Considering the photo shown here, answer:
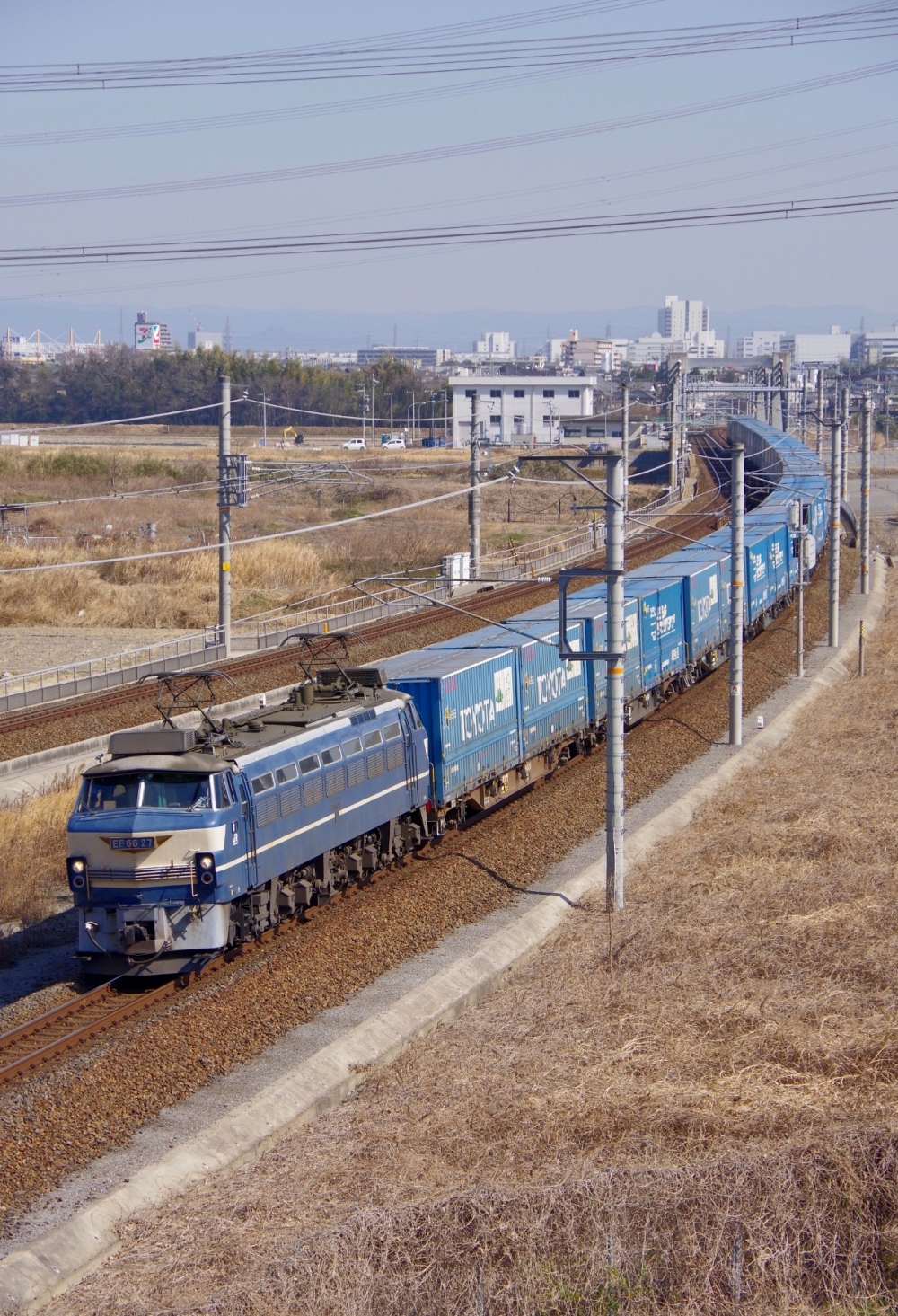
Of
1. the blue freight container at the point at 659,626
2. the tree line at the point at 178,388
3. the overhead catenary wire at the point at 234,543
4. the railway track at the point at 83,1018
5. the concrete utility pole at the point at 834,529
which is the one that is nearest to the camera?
the railway track at the point at 83,1018

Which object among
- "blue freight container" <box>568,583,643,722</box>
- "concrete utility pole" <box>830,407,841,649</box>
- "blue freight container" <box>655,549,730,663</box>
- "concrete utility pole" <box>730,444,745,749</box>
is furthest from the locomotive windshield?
"concrete utility pole" <box>830,407,841,649</box>

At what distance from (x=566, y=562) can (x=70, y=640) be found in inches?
809

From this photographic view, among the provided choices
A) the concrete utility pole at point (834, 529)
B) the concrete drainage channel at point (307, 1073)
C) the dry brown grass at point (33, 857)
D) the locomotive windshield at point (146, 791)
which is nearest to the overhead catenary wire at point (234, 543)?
Answer: the dry brown grass at point (33, 857)

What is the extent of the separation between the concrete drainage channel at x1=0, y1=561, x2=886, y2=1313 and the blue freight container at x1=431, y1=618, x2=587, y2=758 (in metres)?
3.02

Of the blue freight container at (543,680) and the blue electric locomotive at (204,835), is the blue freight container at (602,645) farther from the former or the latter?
the blue electric locomotive at (204,835)

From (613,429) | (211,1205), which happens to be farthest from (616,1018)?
(613,429)

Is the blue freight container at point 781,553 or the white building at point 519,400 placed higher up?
the white building at point 519,400

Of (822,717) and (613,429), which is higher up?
(613,429)

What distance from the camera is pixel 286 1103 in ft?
40.4

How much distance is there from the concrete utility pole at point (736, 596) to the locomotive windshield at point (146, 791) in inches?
568

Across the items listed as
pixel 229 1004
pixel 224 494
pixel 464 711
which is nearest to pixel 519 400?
pixel 224 494

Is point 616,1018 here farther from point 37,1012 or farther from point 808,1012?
point 37,1012

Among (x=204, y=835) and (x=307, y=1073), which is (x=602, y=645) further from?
(x=307, y=1073)

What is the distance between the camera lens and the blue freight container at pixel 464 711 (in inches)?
818
